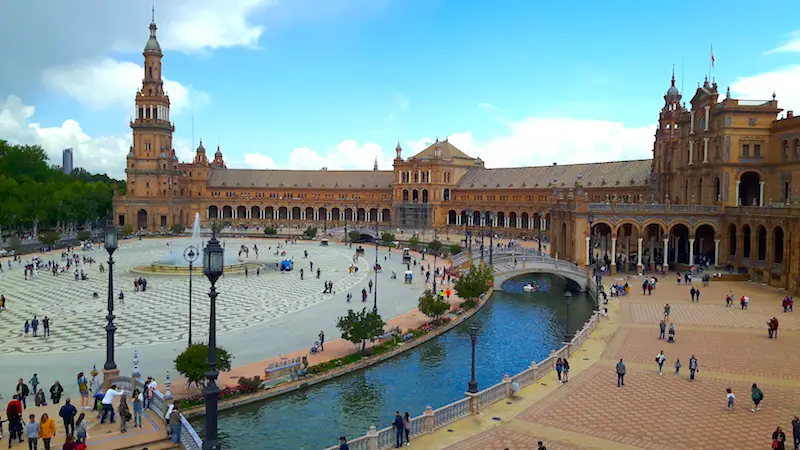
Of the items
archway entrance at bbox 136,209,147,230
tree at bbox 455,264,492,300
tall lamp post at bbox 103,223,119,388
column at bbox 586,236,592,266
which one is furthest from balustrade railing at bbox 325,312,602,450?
archway entrance at bbox 136,209,147,230

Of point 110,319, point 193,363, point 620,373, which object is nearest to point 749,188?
point 620,373

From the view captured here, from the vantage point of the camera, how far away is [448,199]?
376 feet

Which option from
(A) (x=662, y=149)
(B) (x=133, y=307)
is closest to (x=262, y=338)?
(B) (x=133, y=307)

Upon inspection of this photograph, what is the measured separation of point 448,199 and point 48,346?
87.6 m

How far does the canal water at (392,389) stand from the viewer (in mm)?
23250

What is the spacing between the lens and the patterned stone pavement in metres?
33.7

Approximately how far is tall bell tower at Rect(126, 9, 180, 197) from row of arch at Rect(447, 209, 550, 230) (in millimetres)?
50353

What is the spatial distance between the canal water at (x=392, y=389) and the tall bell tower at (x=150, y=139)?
8388 centimetres

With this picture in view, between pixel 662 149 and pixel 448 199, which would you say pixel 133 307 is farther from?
pixel 448 199

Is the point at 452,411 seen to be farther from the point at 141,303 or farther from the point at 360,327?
the point at 141,303

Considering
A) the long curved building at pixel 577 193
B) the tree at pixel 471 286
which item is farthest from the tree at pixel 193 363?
the long curved building at pixel 577 193

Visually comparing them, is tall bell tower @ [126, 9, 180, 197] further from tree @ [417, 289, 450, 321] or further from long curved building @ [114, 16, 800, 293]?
tree @ [417, 289, 450, 321]

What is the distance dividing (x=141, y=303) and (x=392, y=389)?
2353cm

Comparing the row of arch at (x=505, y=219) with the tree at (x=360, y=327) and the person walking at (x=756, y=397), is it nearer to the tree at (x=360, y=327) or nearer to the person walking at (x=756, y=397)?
the tree at (x=360, y=327)
